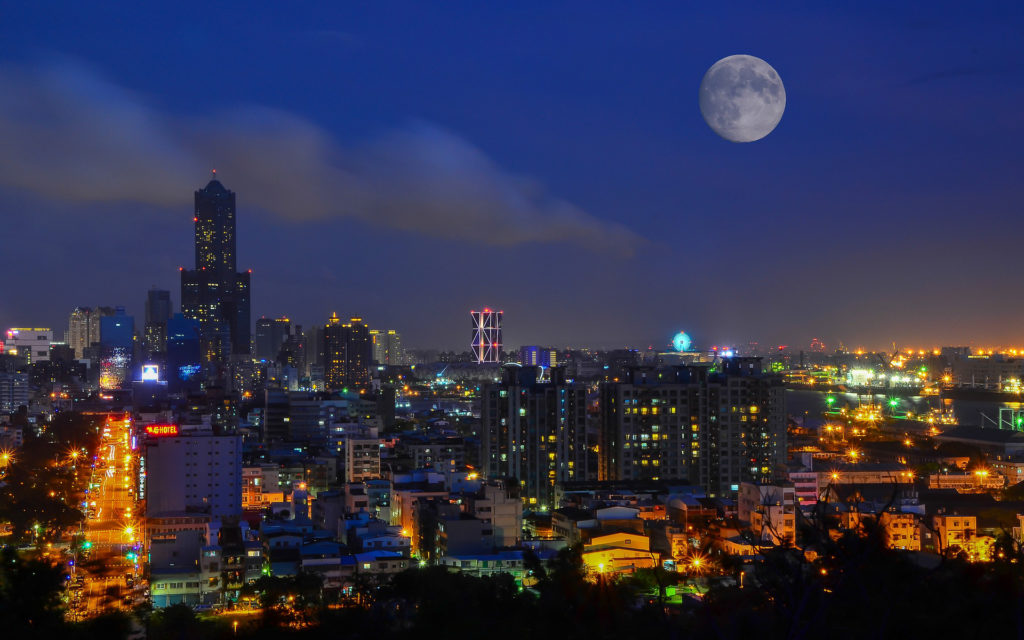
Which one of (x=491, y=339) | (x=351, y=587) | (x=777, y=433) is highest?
(x=491, y=339)

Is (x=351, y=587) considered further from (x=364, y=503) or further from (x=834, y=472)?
(x=834, y=472)

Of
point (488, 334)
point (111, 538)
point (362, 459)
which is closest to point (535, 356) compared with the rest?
point (488, 334)

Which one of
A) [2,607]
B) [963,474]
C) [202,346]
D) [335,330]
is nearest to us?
[2,607]

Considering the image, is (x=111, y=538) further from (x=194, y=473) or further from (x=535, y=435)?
(x=535, y=435)

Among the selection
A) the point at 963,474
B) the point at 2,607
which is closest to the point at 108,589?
the point at 2,607

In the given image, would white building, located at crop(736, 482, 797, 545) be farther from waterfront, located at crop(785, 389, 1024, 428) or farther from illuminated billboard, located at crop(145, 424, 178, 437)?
waterfront, located at crop(785, 389, 1024, 428)

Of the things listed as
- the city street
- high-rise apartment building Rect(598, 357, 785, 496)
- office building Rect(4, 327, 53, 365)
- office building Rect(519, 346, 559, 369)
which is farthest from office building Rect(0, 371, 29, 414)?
high-rise apartment building Rect(598, 357, 785, 496)
